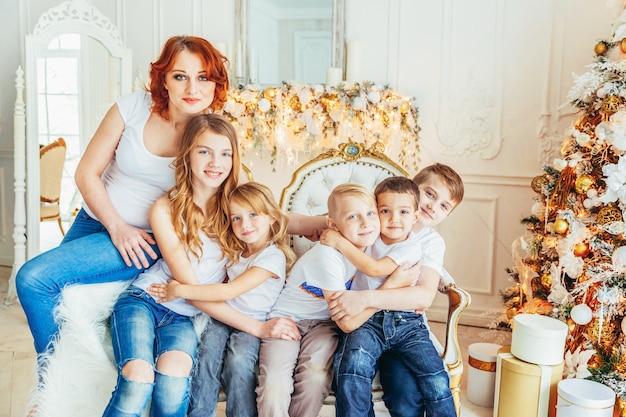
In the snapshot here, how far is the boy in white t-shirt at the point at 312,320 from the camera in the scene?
1.74 meters

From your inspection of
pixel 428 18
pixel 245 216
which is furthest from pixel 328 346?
pixel 428 18

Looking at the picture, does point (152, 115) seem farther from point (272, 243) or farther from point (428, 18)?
point (428, 18)

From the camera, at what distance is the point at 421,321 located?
6.53 feet

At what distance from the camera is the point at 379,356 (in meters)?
1.86

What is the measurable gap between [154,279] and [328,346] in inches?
24.7

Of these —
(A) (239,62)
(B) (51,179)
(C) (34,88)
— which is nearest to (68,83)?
(C) (34,88)

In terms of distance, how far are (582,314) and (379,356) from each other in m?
1.12

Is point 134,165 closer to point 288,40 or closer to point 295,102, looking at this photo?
point 295,102

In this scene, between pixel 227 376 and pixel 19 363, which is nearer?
pixel 227 376

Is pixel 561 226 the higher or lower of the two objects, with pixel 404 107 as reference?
lower

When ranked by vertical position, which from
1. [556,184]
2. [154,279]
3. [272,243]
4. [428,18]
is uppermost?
[428,18]

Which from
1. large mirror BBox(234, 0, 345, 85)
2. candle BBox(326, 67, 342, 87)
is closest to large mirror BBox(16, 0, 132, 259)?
large mirror BBox(234, 0, 345, 85)

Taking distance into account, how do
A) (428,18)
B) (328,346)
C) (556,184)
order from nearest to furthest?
(328,346)
(556,184)
(428,18)

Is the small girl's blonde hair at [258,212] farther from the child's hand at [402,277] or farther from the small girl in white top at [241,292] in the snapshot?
the child's hand at [402,277]
